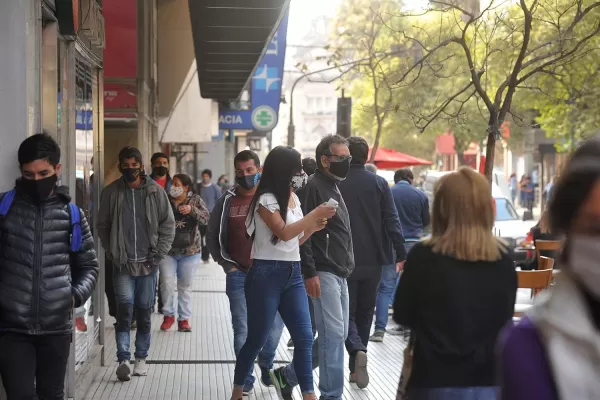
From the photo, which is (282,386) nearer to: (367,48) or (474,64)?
(474,64)

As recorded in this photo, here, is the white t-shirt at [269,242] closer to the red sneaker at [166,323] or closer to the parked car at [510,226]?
the red sneaker at [166,323]

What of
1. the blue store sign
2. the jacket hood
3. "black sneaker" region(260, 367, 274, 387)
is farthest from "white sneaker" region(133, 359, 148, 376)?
the blue store sign

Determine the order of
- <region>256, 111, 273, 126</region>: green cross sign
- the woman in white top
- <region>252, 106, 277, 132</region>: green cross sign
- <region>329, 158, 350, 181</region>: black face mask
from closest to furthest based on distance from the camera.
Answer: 1. the woman in white top
2. <region>329, 158, 350, 181</region>: black face mask
3. <region>252, 106, 277, 132</region>: green cross sign
4. <region>256, 111, 273, 126</region>: green cross sign

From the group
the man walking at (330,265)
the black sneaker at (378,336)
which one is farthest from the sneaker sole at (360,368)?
the black sneaker at (378,336)

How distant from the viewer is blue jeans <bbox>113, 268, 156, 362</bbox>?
29.7 feet

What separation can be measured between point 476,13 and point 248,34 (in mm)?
2677

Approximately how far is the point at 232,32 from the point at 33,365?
26.0ft

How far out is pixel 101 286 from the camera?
30.8 ft

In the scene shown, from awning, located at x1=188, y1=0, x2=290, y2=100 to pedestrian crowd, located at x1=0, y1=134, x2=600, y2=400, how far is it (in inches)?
101

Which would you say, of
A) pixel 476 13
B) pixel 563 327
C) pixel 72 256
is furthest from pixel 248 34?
pixel 563 327

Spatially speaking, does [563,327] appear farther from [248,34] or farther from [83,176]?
[248,34]

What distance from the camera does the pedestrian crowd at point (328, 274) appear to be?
79.6 inches

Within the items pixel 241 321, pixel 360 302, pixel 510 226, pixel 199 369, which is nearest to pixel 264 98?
pixel 510 226

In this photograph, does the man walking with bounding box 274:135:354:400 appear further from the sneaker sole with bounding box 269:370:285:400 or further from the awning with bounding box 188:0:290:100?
the awning with bounding box 188:0:290:100
